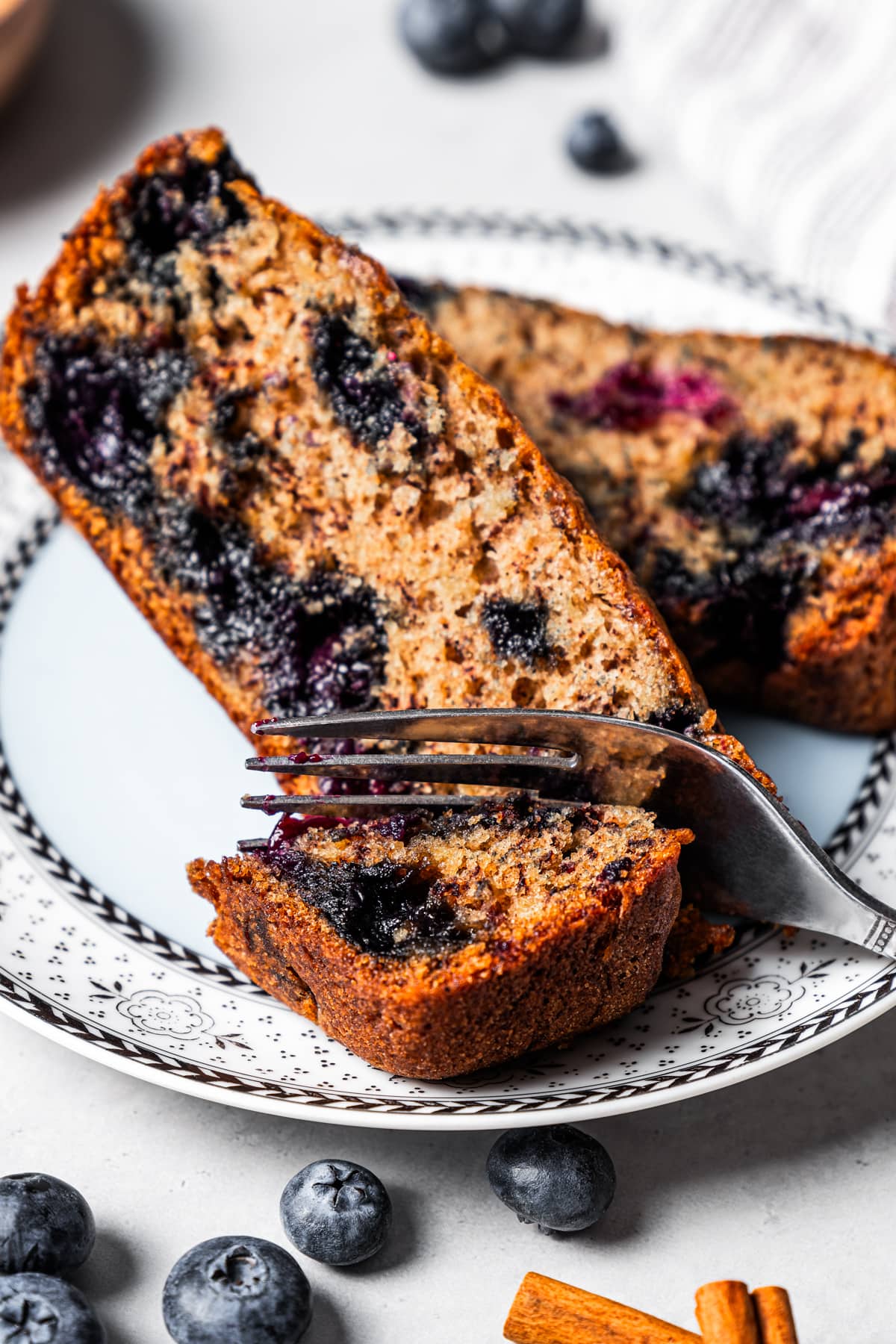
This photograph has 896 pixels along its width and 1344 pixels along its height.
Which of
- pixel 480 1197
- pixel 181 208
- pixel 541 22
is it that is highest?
pixel 541 22

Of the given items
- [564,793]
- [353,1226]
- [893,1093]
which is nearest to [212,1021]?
[353,1226]

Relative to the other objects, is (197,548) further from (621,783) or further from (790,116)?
(790,116)

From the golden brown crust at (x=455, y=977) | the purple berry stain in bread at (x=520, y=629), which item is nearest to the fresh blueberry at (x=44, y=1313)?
the golden brown crust at (x=455, y=977)

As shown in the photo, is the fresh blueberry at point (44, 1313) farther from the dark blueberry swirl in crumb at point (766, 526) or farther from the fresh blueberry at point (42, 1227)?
the dark blueberry swirl in crumb at point (766, 526)

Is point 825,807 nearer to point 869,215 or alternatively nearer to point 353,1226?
point 353,1226

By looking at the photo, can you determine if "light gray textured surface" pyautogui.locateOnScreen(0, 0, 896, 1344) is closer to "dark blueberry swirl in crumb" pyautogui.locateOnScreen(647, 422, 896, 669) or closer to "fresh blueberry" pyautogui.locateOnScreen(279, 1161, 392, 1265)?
"fresh blueberry" pyautogui.locateOnScreen(279, 1161, 392, 1265)

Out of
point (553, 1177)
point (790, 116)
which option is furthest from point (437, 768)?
point (790, 116)
